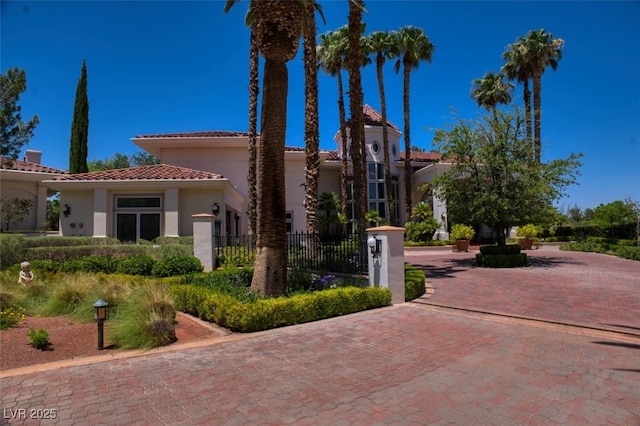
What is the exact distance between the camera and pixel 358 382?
5.14 metres

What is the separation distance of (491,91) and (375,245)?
3035 cm

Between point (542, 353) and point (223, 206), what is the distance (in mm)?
16169

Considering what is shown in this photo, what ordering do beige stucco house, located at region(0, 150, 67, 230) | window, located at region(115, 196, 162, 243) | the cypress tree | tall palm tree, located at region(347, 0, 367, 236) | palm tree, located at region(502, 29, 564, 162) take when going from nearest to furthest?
1. tall palm tree, located at region(347, 0, 367, 236)
2. window, located at region(115, 196, 162, 243)
3. beige stucco house, located at region(0, 150, 67, 230)
4. the cypress tree
5. palm tree, located at region(502, 29, 564, 162)

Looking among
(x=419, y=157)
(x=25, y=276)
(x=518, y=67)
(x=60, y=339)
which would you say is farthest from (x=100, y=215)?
(x=518, y=67)

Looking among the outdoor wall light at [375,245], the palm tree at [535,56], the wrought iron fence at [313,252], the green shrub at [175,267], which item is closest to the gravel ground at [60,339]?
the green shrub at [175,267]

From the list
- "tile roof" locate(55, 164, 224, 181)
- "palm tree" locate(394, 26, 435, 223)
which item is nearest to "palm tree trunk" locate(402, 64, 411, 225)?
"palm tree" locate(394, 26, 435, 223)

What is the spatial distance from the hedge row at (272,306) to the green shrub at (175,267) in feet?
9.16

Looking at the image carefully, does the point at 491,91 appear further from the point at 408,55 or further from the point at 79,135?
the point at 79,135

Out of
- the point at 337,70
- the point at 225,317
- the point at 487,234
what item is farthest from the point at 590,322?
the point at 487,234

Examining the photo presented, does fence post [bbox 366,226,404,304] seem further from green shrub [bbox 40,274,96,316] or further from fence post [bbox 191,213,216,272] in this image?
green shrub [bbox 40,274,96,316]

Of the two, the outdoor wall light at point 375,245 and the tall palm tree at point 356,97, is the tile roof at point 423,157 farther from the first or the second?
the outdoor wall light at point 375,245

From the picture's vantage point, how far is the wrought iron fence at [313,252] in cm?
1255

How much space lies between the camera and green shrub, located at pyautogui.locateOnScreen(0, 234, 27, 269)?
45.9ft

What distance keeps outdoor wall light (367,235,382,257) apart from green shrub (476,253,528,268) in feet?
34.0
